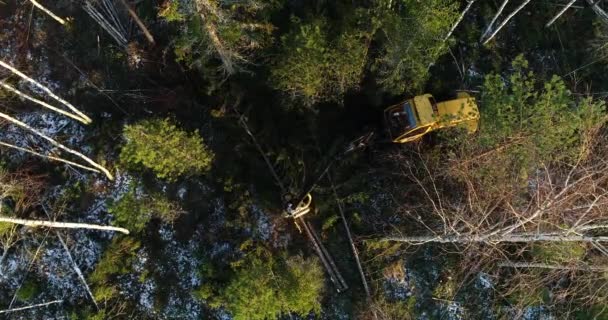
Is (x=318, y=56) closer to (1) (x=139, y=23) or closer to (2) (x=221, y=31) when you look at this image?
(2) (x=221, y=31)

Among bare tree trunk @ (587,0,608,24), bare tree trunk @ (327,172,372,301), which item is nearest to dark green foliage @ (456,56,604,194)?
bare tree trunk @ (327,172,372,301)

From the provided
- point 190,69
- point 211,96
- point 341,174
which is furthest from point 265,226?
point 190,69

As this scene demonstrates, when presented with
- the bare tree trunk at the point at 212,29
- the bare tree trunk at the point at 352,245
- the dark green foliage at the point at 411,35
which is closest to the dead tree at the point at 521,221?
the bare tree trunk at the point at 352,245

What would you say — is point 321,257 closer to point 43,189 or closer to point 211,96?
point 211,96

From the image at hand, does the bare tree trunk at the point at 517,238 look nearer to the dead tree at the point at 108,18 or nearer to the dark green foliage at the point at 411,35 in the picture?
the dark green foliage at the point at 411,35

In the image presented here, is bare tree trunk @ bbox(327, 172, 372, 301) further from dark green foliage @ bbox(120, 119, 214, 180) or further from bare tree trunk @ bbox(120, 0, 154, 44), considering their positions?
bare tree trunk @ bbox(120, 0, 154, 44)

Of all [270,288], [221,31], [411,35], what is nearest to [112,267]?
[270,288]
